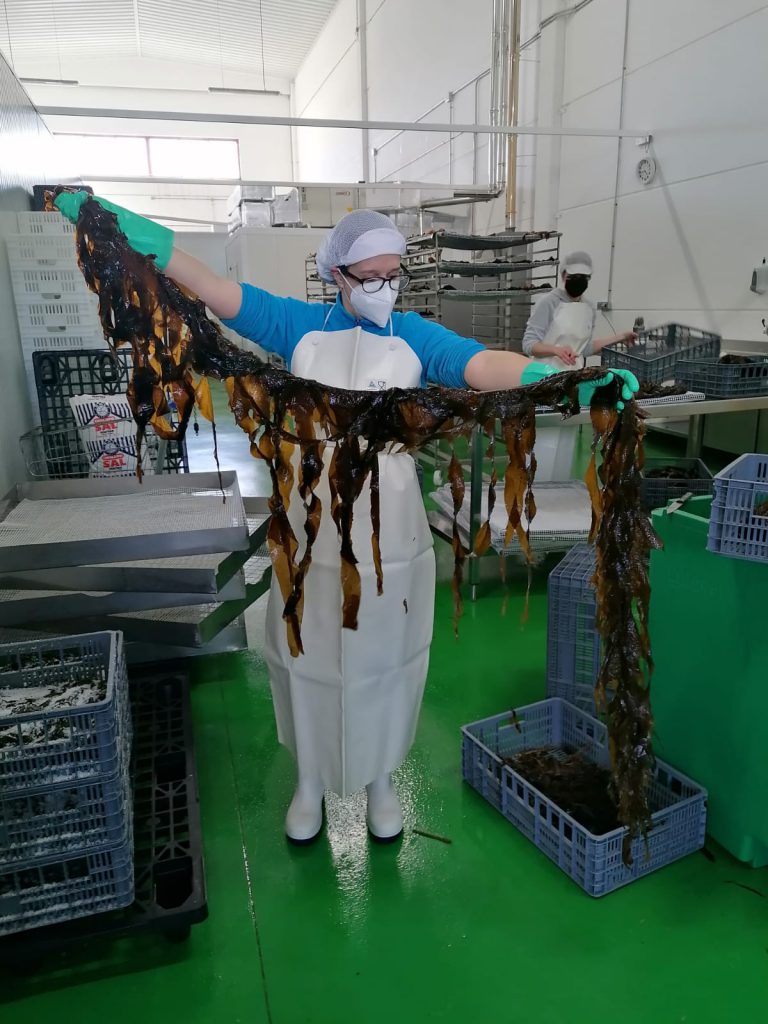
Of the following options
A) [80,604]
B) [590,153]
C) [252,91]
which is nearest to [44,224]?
[80,604]

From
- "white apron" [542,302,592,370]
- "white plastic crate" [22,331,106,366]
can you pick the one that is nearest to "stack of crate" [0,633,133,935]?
"white plastic crate" [22,331,106,366]

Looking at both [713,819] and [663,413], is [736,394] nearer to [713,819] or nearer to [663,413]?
[663,413]

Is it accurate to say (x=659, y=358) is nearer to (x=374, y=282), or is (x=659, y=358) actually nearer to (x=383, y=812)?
(x=374, y=282)

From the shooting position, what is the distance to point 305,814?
1.85m

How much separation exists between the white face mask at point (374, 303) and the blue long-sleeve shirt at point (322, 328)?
0.04 metres

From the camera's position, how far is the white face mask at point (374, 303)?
1604mm

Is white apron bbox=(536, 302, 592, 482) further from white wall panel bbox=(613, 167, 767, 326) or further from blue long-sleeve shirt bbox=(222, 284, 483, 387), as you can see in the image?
blue long-sleeve shirt bbox=(222, 284, 483, 387)

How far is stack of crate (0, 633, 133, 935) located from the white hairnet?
104 cm

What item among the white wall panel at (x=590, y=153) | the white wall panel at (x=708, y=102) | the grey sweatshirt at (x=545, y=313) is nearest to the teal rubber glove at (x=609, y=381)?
the grey sweatshirt at (x=545, y=313)

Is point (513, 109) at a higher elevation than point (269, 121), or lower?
higher

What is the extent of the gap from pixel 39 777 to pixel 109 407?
66.6 inches

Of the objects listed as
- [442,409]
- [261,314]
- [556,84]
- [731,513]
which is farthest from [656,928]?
[556,84]

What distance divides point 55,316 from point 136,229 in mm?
2052

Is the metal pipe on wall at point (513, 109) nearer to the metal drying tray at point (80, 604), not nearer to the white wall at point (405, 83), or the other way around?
the white wall at point (405, 83)
